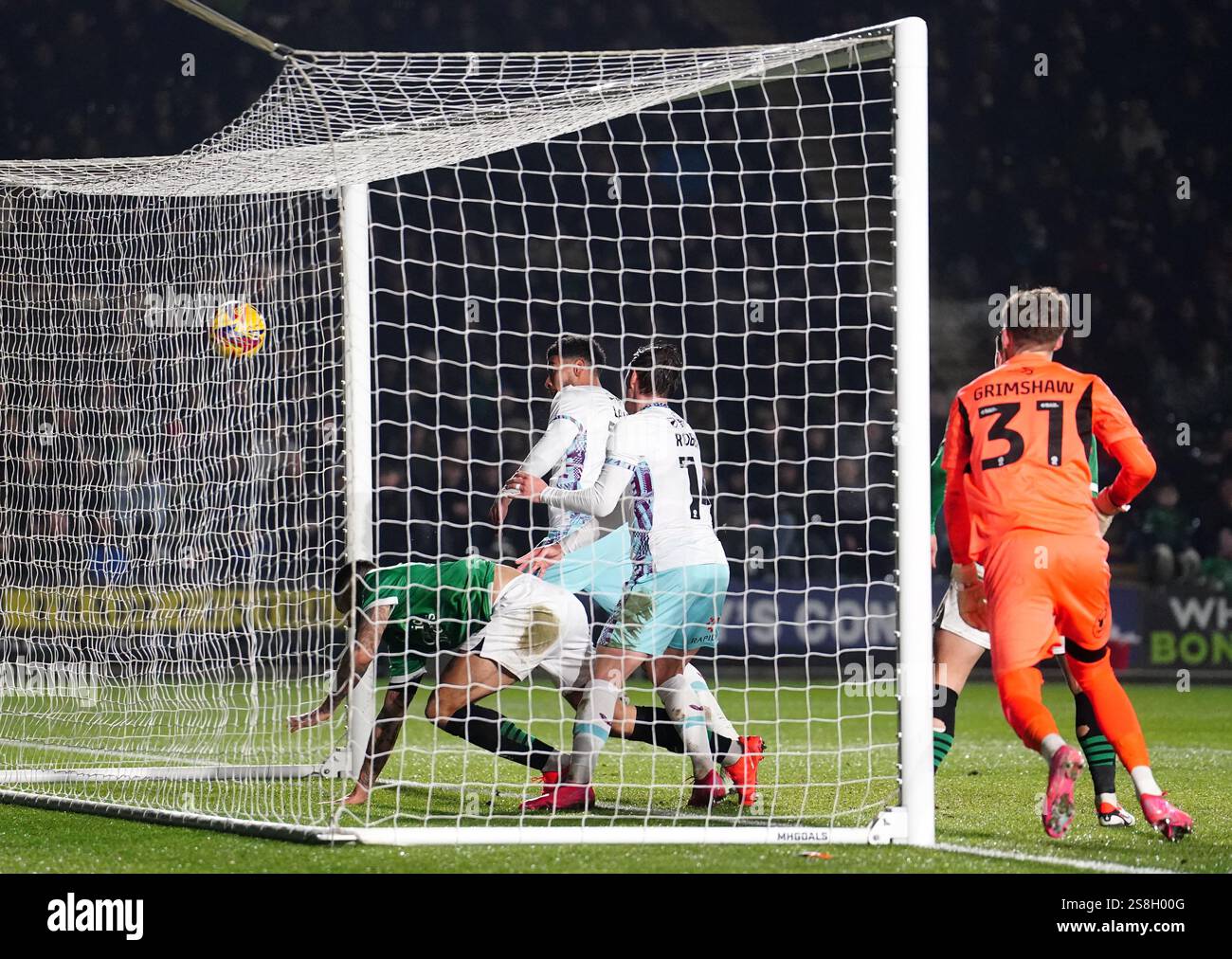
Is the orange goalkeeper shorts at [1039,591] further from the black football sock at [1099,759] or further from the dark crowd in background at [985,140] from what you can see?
the dark crowd in background at [985,140]

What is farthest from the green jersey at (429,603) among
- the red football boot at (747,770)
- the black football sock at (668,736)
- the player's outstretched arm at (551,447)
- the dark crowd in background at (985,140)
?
the dark crowd in background at (985,140)

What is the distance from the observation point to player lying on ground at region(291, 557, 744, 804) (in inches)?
224

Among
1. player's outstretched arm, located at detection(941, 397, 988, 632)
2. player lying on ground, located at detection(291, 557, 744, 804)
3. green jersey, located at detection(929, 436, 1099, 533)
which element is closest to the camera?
player's outstretched arm, located at detection(941, 397, 988, 632)

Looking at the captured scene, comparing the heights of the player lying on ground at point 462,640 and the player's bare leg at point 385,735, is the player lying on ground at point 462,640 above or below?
above

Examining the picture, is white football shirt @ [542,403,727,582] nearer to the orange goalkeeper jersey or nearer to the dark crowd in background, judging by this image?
Result: the orange goalkeeper jersey

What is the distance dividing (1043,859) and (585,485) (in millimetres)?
2141

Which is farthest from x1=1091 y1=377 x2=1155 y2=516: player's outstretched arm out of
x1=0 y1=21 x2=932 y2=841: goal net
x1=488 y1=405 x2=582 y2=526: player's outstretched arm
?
x1=488 y1=405 x2=582 y2=526: player's outstretched arm

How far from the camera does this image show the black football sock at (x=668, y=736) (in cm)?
606

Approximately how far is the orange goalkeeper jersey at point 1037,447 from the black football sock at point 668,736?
1.31 m

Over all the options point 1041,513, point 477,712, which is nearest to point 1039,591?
point 1041,513

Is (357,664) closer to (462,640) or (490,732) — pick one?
(462,640)

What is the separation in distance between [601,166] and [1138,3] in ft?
19.9

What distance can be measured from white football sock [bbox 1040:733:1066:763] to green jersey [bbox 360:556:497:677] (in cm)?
201
